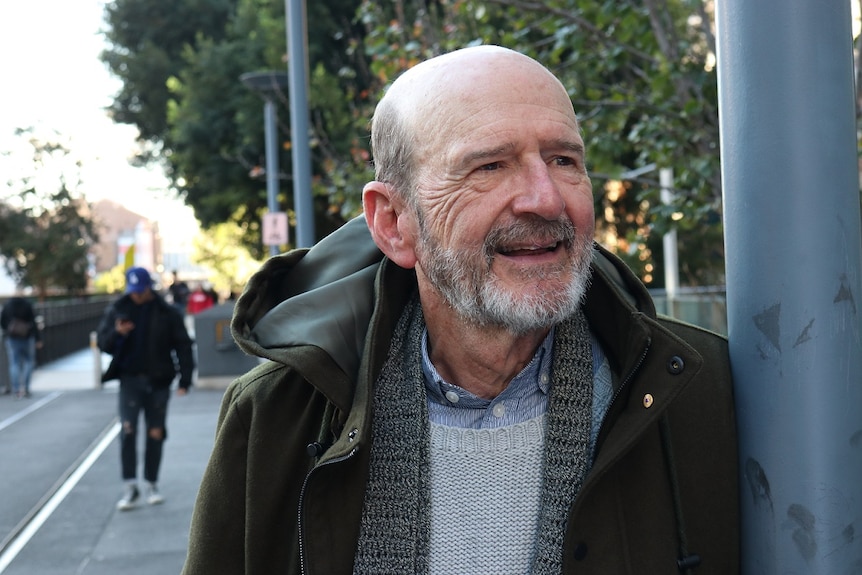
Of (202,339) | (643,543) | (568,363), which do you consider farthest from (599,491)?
(202,339)

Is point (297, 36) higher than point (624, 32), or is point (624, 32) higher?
point (297, 36)

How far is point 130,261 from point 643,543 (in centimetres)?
1601

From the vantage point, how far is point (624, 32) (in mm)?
6227

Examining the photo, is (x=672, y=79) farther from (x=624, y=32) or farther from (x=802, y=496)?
(x=802, y=496)

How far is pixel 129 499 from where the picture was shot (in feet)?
27.6

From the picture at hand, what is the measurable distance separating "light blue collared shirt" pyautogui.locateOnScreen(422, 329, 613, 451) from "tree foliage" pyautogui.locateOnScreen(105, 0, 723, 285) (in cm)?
113

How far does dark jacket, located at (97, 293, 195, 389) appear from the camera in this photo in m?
8.42

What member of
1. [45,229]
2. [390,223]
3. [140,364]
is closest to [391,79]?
[140,364]

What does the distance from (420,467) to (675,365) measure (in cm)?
51

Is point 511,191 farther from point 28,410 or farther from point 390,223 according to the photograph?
point 28,410

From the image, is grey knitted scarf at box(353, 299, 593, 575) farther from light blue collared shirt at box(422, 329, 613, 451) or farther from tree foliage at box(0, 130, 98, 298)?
tree foliage at box(0, 130, 98, 298)

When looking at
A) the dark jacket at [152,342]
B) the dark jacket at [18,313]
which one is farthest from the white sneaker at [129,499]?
the dark jacket at [18,313]

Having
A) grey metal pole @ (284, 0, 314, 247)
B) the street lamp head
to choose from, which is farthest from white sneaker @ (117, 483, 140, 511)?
the street lamp head

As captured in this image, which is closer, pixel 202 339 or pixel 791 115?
pixel 791 115
